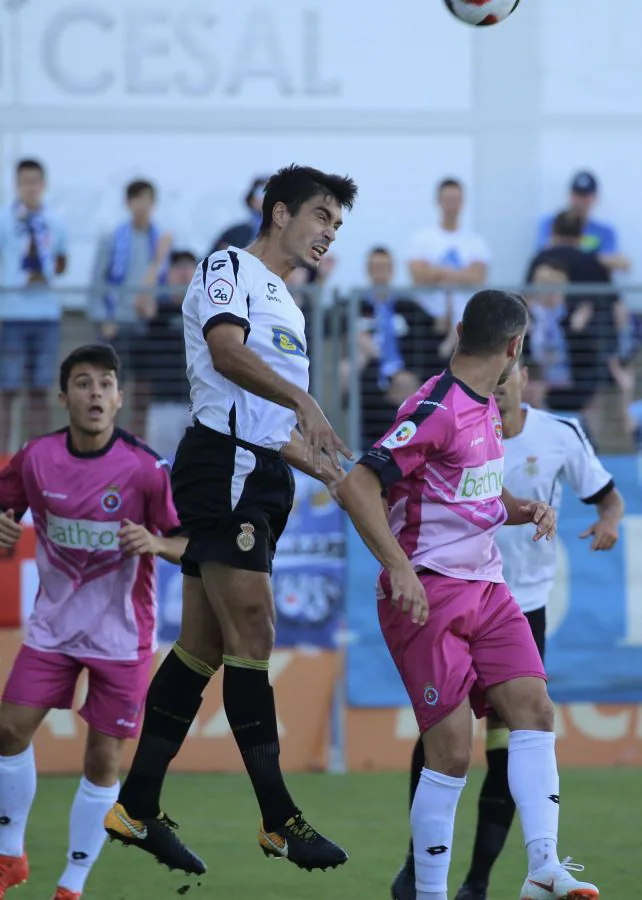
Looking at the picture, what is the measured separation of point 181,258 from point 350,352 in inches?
64.5

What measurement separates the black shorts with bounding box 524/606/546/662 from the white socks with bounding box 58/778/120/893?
1.98 meters

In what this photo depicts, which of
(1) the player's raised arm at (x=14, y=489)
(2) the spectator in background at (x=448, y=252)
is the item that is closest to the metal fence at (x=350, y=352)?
(2) the spectator in background at (x=448, y=252)

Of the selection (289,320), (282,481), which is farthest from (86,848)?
(289,320)

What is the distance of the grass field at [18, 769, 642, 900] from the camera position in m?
7.25

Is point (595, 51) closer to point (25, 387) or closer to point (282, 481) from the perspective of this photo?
point (25, 387)

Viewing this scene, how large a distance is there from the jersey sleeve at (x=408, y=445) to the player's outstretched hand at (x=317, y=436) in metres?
0.22

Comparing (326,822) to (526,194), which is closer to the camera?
(326,822)

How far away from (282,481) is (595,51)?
9852 mm

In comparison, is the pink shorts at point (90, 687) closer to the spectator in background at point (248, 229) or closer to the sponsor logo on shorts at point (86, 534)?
the sponsor logo on shorts at point (86, 534)

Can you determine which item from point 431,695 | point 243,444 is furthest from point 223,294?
point 431,695

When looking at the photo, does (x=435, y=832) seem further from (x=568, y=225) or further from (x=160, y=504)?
(x=568, y=225)

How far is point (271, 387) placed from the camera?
222 inches

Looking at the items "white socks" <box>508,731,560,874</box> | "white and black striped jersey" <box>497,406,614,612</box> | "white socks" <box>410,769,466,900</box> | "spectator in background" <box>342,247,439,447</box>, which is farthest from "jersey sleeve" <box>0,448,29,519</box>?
"spectator in background" <box>342,247,439,447</box>

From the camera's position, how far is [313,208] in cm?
609
